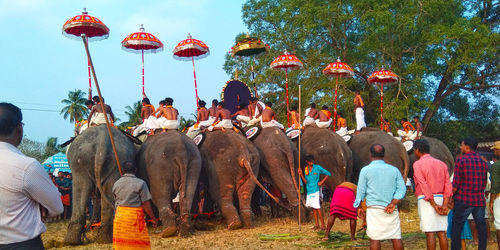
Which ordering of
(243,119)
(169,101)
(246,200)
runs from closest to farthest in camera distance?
(246,200) < (169,101) < (243,119)

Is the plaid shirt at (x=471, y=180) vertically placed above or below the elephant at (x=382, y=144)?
below

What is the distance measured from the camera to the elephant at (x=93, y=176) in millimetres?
7762

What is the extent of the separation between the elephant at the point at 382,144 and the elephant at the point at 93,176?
6308 mm

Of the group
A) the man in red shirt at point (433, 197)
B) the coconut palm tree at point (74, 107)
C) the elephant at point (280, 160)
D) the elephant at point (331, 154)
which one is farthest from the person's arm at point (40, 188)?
the coconut palm tree at point (74, 107)

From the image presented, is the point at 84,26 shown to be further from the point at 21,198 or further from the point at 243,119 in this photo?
the point at 21,198

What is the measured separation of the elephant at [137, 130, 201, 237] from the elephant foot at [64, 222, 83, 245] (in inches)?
56.7

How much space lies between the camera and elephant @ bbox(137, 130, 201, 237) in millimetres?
8320

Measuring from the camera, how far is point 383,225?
5094 millimetres

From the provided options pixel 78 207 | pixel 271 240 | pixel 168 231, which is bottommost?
pixel 271 240

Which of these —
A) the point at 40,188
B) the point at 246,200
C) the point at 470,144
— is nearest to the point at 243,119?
the point at 246,200

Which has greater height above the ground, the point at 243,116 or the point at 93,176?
the point at 243,116

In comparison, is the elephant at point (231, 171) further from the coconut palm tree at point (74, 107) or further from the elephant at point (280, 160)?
the coconut palm tree at point (74, 107)

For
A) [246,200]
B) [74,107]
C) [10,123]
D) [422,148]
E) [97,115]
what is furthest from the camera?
[74,107]

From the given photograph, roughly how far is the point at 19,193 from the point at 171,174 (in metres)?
6.02
